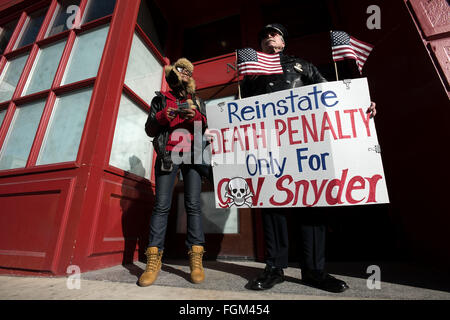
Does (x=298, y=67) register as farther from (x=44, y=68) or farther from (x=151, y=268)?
(x=44, y=68)

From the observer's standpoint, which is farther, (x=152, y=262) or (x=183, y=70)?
(x=183, y=70)

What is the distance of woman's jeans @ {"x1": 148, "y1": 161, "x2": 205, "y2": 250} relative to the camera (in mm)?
1573

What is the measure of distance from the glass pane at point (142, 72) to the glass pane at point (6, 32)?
2870 millimetres

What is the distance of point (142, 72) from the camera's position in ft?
9.27

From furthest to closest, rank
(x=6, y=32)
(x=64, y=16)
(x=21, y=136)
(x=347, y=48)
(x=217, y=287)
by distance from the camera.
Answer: (x=6, y=32) → (x=64, y=16) → (x=21, y=136) → (x=347, y=48) → (x=217, y=287)

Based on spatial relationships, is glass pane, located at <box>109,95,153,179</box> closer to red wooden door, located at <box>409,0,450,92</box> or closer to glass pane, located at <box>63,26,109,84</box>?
glass pane, located at <box>63,26,109,84</box>

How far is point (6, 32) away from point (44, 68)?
213 centimetres

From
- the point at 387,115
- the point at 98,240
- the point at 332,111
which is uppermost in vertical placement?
the point at 387,115

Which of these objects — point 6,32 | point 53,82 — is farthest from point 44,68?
point 6,32

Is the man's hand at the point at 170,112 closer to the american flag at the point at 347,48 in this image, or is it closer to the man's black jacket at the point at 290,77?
the man's black jacket at the point at 290,77

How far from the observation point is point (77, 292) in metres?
1.28
